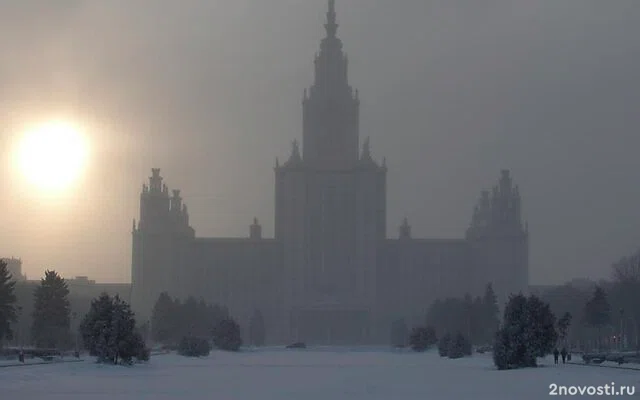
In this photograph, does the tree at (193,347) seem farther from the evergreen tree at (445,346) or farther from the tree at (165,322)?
the tree at (165,322)

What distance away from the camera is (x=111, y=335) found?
234 ft

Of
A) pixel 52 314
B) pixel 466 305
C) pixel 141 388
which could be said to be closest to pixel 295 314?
pixel 466 305

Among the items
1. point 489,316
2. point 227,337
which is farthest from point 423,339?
point 489,316

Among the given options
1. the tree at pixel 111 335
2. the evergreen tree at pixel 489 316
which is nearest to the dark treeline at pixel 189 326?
the evergreen tree at pixel 489 316

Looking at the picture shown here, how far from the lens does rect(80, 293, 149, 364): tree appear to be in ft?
233


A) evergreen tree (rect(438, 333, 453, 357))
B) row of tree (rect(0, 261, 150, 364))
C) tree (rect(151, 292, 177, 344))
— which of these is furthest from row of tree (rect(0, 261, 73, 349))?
evergreen tree (rect(438, 333, 453, 357))

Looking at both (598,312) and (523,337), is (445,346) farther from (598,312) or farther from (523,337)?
(523,337)

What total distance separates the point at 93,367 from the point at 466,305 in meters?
73.0

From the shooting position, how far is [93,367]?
67062mm

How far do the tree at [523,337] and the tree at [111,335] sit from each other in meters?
19.9

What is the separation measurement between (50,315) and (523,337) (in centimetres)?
4079

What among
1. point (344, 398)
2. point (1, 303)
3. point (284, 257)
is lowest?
point (344, 398)

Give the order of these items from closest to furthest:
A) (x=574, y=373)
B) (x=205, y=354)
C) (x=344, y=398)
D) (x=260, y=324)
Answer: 1. (x=344, y=398)
2. (x=574, y=373)
3. (x=205, y=354)
4. (x=260, y=324)

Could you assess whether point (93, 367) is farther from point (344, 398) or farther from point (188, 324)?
point (188, 324)
